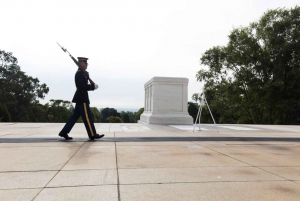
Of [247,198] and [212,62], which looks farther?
[212,62]

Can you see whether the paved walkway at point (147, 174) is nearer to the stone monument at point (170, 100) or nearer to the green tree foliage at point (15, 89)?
the stone monument at point (170, 100)

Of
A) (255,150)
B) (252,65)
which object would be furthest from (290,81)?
(255,150)

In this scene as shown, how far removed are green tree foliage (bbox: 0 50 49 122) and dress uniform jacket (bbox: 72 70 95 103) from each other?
3661 cm

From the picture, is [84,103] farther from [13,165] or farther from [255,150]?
[255,150]

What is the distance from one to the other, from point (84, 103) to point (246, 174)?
394 cm

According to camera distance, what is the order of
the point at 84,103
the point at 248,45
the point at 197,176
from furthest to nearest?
the point at 248,45 → the point at 84,103 → the point at 197,176

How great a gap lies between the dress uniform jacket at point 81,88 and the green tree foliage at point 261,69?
75.9 feet

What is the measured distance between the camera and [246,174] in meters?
3.48

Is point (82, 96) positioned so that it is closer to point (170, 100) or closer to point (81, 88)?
point (81, 88)

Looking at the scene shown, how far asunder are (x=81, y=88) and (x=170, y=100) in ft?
24.6

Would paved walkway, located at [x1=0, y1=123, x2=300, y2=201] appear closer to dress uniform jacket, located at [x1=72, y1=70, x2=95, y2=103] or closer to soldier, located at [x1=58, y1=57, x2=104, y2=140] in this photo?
soldier, located at [x1=58, y1=57, x2=104, y2=140]

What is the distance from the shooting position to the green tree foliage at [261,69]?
87.4 feet

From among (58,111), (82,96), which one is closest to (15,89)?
(58,111)

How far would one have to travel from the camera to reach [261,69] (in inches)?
1171
